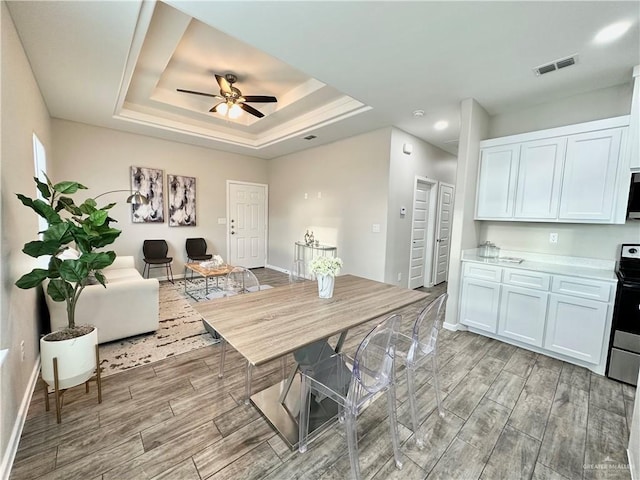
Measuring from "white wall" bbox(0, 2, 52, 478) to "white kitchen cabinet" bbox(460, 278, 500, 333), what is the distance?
3.87 m

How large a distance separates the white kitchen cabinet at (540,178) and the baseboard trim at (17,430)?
4.50 m

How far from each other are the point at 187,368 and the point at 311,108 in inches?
150

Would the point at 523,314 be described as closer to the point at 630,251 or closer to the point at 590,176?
the point at 630,251

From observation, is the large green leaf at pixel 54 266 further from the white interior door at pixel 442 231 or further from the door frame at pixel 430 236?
the white interior door at pixel 442 231

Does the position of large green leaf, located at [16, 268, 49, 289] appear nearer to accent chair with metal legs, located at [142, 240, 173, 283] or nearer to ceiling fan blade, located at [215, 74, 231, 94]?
ceiling fan blade, located at [215, 74, 231, 94]

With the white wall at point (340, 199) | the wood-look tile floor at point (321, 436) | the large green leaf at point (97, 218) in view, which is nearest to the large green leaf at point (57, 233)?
the large green leaf at point (97, 218)

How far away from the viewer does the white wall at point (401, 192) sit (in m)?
4.15

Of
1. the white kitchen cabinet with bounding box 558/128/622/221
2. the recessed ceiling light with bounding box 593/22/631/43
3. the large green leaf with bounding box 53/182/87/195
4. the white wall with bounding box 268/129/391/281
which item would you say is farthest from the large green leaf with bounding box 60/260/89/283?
the white kitchen cabinet with bounding box 558/128/622/221

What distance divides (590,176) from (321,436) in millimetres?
3374

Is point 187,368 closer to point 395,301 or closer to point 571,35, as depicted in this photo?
point 395,301

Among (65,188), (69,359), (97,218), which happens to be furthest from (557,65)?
(69,359)

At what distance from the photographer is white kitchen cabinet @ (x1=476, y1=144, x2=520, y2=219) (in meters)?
3.08

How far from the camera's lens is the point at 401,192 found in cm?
432

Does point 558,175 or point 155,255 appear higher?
point 558,175
